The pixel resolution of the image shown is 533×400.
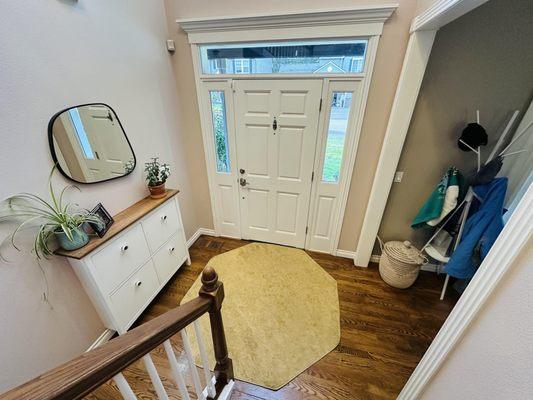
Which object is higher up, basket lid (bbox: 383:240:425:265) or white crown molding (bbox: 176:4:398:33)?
white crown molding (bbox: 176:4:398:33)

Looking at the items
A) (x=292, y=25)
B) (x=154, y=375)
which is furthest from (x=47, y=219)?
(x=292, y=25)

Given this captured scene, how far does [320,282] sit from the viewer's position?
233 cm

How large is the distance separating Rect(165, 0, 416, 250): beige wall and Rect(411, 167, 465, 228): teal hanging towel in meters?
0.54

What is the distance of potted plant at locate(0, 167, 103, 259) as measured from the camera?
1201 millimetres

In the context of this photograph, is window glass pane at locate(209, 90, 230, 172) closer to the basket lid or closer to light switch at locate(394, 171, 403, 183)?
light switch at locate(394, 171, 403, 183)

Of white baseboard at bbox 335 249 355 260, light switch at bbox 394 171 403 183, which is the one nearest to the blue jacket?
light switch at bbox 394 171 403 183

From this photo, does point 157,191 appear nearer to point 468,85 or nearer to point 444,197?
point 444,197

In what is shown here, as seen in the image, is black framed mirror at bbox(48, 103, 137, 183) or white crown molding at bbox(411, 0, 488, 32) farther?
black framed mirror at bbox(48, 103, 137, 183)

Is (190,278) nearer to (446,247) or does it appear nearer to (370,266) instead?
(370,266)

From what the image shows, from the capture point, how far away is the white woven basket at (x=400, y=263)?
2.11 meters

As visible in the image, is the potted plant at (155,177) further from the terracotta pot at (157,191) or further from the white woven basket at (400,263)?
the white woven basket at (400,263)

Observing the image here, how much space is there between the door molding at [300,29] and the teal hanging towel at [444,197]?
0.74 meters

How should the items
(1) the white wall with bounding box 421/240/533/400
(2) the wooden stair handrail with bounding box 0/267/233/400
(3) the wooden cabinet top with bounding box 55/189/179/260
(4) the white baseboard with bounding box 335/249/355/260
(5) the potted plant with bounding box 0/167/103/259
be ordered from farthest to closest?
(4) the white baseboard with bounding box 335/249/355/260
(3) the wooden cabinet top with bounding box 55/189/179/260
(5) the potted plant with bounding box 0/167/103/259
(1) the white wall with bounding box 421/240/533/400
(2) the wooden stair handrail with bounding box 0/267/233/400

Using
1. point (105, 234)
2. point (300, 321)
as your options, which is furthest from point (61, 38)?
point (300, 321)
